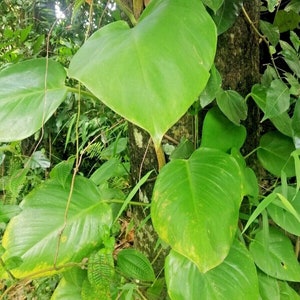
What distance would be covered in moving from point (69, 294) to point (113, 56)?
0.55 metres

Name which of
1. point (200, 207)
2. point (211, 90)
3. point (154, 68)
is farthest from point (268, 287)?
point (154, 68)

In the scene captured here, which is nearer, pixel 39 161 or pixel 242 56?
pixel 242 56

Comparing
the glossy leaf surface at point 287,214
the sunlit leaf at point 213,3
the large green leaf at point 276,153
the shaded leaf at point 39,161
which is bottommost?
the glossy leaf surface at point 287,214

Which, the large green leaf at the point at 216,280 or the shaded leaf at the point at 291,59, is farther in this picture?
the shaded leaf at the point at 291,59

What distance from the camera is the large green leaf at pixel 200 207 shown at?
479mm

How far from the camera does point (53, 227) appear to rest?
0.62m

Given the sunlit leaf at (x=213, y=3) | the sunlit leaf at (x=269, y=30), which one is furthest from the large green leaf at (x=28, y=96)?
the sunlit leaf at (x=269, y=30)

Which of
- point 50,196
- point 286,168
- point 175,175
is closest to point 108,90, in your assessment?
point 175,175

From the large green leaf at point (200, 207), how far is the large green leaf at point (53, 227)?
151 mm

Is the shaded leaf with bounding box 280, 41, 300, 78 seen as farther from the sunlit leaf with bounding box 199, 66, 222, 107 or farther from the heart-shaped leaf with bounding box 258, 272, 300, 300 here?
the heart-shaped leaf with bounding box 258, 272, 300, 300

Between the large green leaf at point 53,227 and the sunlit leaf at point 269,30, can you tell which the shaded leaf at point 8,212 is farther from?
the sunlit leaf at point 269,30

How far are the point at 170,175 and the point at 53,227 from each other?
9.0 inches

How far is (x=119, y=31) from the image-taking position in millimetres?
458

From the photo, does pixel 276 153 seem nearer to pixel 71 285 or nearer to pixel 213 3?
pixel 213 3
